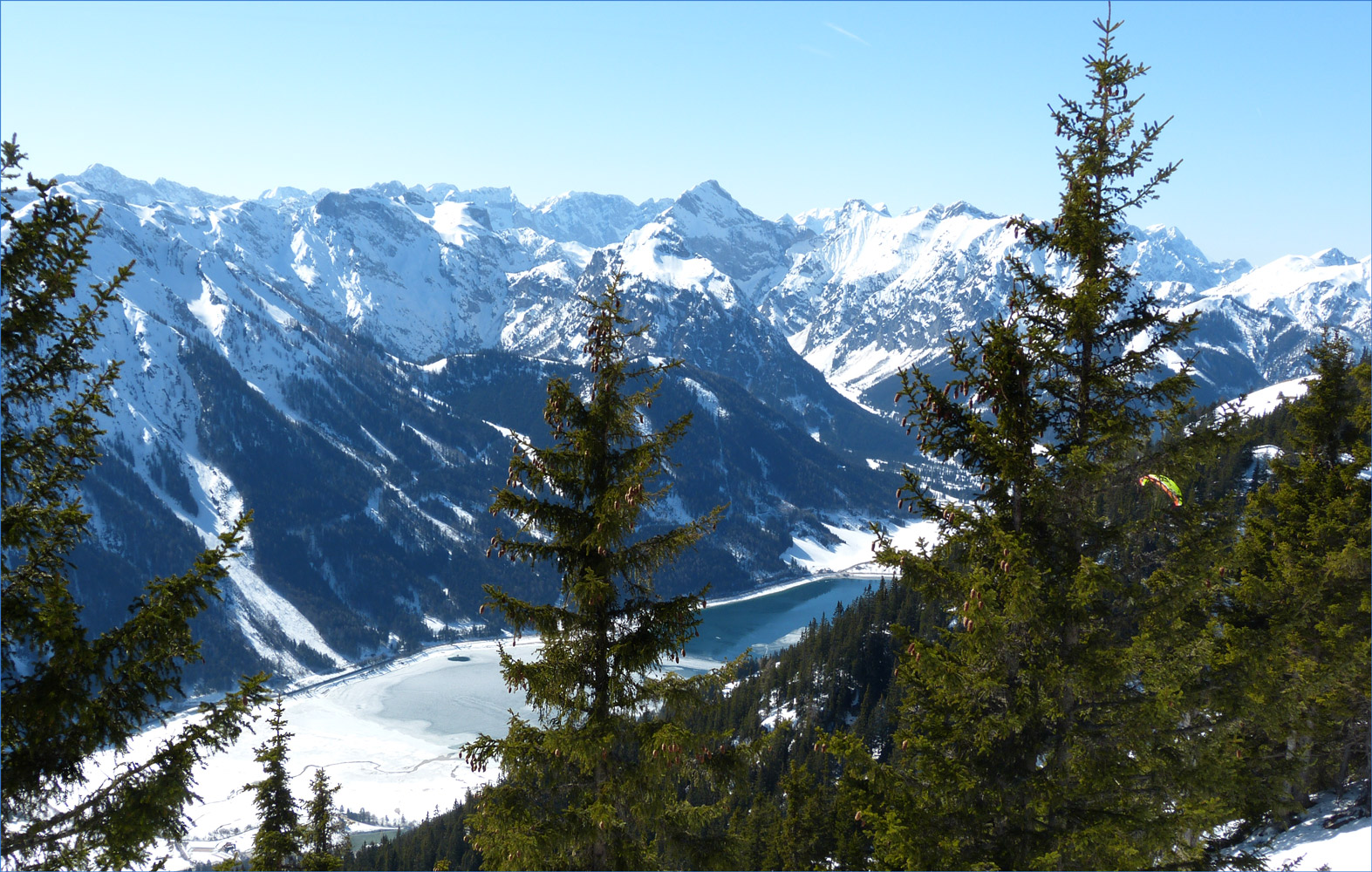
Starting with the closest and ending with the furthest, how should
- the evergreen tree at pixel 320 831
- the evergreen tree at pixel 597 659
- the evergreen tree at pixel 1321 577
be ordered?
the evergreen tree at pixel 597 659
the evergreen tree at pixel 1321 577
the evergreen tree at pixel 320 831

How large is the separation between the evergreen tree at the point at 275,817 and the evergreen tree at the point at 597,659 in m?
13.5

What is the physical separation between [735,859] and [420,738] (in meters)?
165

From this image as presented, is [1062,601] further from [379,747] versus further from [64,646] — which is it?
[379,747]

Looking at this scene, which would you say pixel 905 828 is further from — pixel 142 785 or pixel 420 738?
pixel 420 738

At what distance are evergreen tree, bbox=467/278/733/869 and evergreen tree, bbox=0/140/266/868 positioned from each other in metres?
3.99

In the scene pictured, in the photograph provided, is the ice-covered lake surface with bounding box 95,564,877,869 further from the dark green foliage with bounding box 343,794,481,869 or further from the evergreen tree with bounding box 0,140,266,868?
the evergreen tree with bounding box 0,140,266,868

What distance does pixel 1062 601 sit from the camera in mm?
12133

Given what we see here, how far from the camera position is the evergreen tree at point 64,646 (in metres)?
9.71

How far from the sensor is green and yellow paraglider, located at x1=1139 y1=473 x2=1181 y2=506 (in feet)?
38.1

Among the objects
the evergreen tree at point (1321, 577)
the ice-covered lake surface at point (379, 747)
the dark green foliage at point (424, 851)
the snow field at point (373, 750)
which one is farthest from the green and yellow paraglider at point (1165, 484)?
the snow field at point (373, 750)

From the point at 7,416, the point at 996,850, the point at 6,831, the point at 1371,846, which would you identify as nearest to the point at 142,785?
the point at 6,831

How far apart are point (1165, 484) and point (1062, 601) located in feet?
7.36

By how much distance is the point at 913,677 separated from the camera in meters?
13.2

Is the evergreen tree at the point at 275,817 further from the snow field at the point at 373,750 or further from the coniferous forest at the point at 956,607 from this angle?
the snow field at the point at 373,750
